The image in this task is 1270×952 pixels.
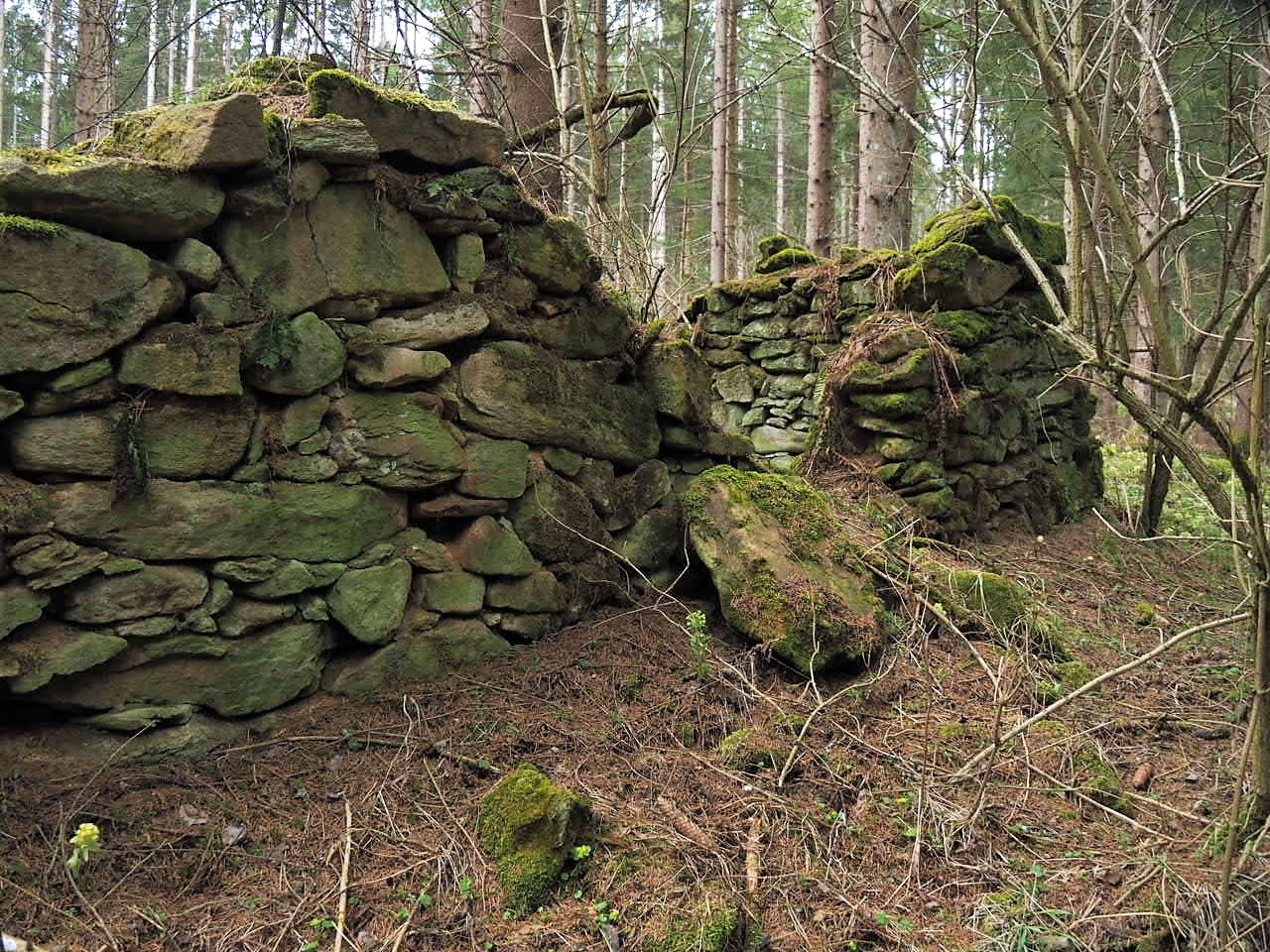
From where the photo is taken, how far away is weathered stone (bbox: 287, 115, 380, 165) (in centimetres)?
326

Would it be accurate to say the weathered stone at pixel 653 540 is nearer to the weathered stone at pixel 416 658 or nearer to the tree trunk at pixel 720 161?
the weathered stone at pixel 416 658

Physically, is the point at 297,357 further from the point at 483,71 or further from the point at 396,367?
the point at 483,71

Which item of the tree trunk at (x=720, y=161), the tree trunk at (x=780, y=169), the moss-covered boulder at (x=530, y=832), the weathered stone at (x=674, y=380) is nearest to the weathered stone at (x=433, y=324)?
the weathered stone at (x=674, y=380)

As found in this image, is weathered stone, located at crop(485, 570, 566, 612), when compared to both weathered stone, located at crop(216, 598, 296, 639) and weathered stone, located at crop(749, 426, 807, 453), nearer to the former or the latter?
weathered stone, located at crop(216, 598, 296, 639)

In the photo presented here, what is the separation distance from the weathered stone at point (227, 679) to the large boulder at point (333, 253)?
51.1 inches

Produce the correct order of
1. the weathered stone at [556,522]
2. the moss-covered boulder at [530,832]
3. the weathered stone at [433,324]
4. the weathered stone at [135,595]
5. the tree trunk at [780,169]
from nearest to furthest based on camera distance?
the moss-covered boulder at [530,832]
the weathered stone at [135,595]
the weathered stone at [433,324]
the weathered stone at [556,522]
the tree trunk at [780,169]

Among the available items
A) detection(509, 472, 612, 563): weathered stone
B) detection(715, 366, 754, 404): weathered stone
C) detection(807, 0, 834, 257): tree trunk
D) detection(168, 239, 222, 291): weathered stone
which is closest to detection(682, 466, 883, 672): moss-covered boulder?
detection(509, 472, 612, 563): weathered stone

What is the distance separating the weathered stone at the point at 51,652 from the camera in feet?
8.51

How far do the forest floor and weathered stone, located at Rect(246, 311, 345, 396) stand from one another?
128 centimetres

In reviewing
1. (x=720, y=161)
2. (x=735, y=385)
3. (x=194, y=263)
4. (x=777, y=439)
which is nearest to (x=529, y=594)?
(x=194, y=263)

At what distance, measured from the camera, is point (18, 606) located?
2.59 m

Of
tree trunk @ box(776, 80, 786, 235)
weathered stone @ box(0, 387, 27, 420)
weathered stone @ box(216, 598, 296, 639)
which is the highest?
tree trunk @ box(776, 80, 786, 235)

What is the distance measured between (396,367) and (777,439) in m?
3.90

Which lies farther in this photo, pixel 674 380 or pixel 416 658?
pixel 674 380
